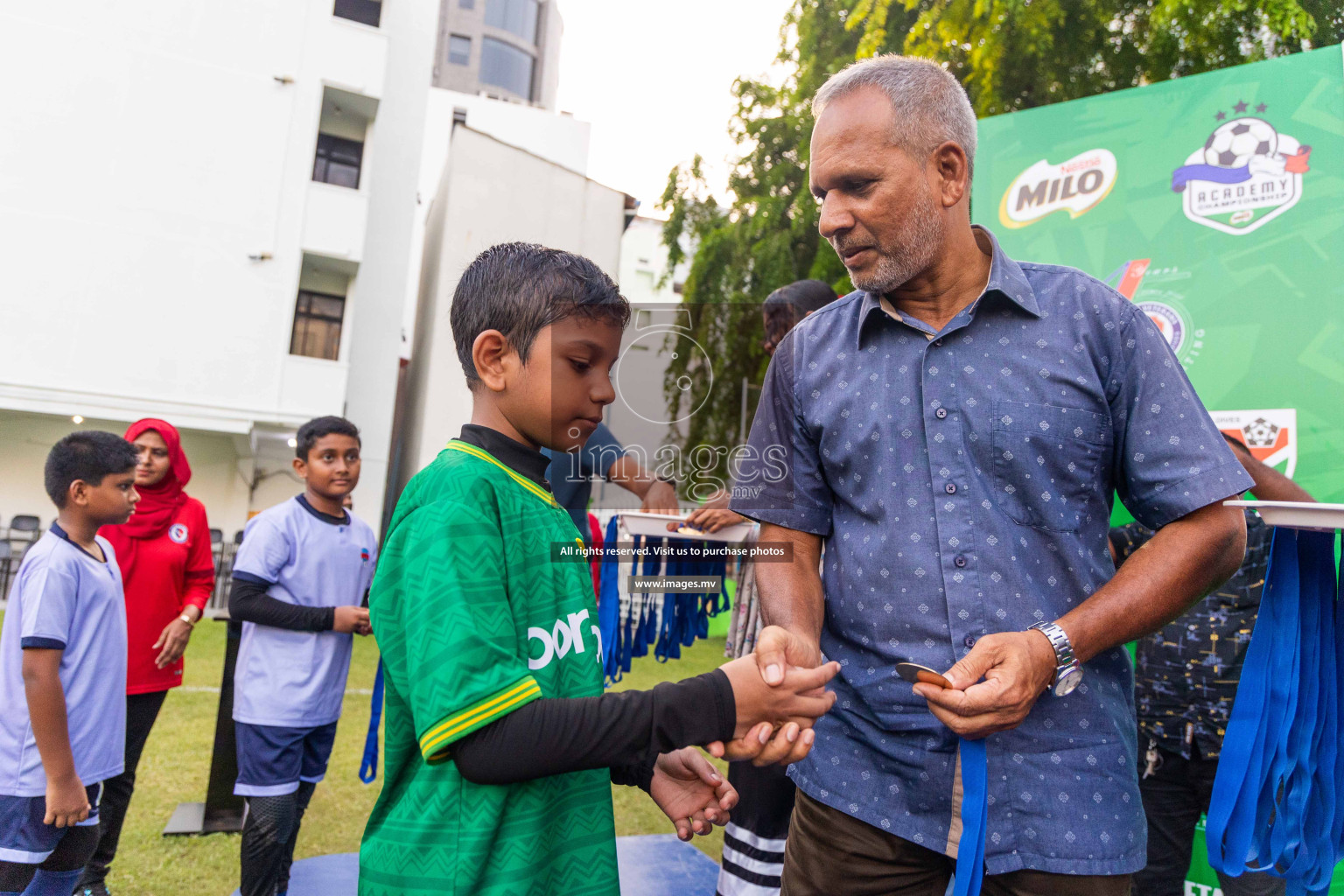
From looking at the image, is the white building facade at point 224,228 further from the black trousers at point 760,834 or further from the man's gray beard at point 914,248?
the man's gray beard at point 914,248

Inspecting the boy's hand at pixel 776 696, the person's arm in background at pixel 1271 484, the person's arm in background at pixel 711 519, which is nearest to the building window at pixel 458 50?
the person's arm in background at pixel 711 519

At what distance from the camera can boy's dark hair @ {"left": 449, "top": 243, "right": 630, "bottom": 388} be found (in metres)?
1.48

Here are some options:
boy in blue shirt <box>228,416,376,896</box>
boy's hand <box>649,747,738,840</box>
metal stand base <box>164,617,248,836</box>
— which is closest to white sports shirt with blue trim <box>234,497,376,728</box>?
boy in blue shirt <box>228,416,376,896</box>

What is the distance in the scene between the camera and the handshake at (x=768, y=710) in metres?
1.28

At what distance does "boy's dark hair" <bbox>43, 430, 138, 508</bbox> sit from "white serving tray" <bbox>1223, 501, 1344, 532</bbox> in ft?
10.0

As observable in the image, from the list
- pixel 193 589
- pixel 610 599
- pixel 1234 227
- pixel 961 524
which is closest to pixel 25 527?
pixel 193 589

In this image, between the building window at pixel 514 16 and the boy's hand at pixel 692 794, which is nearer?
the boy's hand at pixel 692 794

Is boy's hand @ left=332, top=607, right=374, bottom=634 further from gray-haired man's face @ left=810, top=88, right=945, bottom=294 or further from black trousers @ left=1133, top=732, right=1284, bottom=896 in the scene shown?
black trousers @ left=1133, top=732, right=1284, bottom=896

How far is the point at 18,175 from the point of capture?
11.5 metres

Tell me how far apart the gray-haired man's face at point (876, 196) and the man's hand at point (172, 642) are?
3.11 m

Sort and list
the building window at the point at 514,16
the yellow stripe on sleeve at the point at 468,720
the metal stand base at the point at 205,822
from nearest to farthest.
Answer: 1. the yellow stripe on sleeve at the point at 468,720
2. the metal stand base at the point at 205,822
3. the building window at the point at 514,16

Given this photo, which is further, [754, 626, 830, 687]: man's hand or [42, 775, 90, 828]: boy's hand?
[42, 775, 90, 828]: boy's hand

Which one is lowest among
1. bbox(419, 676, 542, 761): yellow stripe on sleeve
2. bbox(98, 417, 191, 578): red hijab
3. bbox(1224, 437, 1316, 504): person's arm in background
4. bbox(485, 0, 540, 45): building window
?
bbox(419, 676, 542, 761): yellow stripe on sleeve

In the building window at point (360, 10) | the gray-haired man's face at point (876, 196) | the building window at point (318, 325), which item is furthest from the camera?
the building window at point (360, 10)
